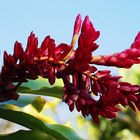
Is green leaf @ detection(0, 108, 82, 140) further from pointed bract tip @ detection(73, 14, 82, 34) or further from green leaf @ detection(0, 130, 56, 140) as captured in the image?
pointed bract tip @ detection(73, 14, 82, 34)

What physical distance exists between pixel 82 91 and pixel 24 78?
151mm

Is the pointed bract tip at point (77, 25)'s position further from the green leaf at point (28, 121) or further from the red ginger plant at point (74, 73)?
the green leaf at point (28, 121)

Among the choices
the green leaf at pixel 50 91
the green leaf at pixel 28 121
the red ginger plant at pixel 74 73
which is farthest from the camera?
the green leaf at pixel 50 91

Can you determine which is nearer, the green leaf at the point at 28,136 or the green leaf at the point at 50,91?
the green leaf at the point at 28,136

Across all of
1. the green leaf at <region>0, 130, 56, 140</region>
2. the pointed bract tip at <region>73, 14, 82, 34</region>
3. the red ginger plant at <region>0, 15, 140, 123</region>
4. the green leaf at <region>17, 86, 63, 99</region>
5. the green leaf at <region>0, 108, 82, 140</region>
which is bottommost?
the green leaf at <region>0, 130, 56, 140</region>

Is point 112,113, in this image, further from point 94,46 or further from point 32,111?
point 32,111

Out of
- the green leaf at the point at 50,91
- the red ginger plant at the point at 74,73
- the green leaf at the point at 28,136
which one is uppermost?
the red ginger plant at the point at 74,73

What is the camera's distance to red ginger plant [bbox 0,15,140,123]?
111 cm

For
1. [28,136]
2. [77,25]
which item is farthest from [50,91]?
[77,25]

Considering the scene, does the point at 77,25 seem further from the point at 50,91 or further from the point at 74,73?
the point at 50,91

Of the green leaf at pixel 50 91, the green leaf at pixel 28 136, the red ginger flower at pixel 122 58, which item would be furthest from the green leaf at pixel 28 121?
the red ginger flower at pixel 122 58

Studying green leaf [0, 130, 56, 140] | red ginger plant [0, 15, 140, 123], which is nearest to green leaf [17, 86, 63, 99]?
green leaf [0, 130, 56, 140]

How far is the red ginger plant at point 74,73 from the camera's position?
1107 mm

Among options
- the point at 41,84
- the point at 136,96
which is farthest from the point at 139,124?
the point at 136,96
